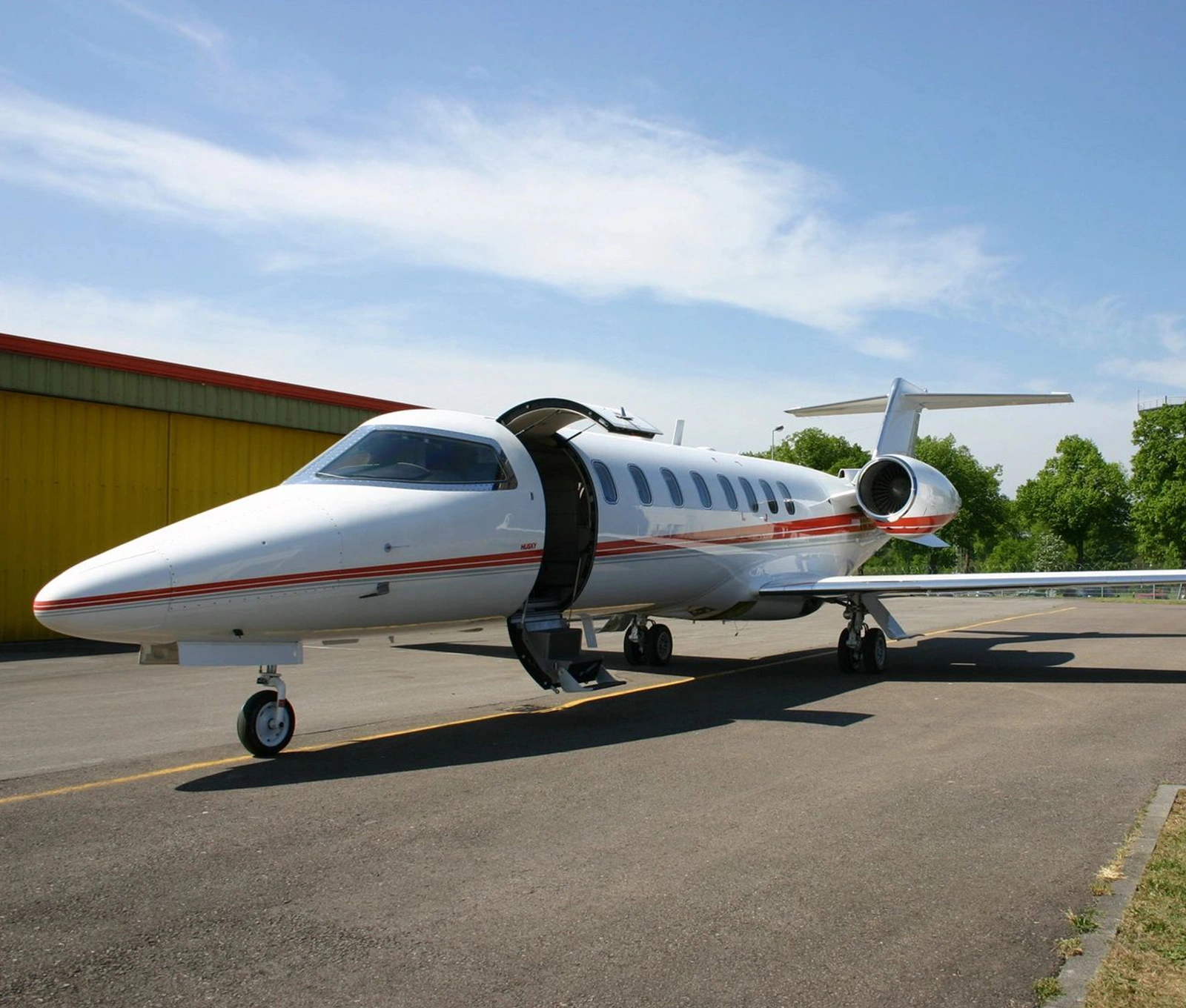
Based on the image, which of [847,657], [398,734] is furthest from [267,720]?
[847,657]

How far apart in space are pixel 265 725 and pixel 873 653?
8.88 m

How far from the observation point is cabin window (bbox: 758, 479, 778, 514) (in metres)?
15.1

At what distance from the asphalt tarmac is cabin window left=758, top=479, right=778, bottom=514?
405cm

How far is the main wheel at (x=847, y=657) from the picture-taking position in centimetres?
1416

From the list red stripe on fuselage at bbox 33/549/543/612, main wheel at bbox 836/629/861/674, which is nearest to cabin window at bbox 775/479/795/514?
main wheel at bbox 836/629/861/674

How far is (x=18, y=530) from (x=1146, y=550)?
62.6 meters

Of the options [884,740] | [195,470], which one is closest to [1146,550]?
[195,470]

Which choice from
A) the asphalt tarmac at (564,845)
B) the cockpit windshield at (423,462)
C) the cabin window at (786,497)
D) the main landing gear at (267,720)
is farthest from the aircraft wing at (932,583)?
the main landing gear at (267,720)

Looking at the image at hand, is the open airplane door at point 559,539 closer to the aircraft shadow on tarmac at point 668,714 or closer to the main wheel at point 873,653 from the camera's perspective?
the aircraft shadow on tarmac at point 668,714

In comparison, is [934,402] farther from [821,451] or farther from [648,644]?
[821,451]

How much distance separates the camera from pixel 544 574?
11352mm

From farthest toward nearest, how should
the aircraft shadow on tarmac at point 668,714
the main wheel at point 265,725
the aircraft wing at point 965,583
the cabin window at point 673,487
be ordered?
the aircraft wing at point 965,583
the cabin window at point 673,487
the main wheel at point 265,725
the aircraft shadow on tarmac at point 668,714

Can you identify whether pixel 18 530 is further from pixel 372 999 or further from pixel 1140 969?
pixel 1140 969

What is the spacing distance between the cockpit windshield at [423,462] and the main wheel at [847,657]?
253 inches
